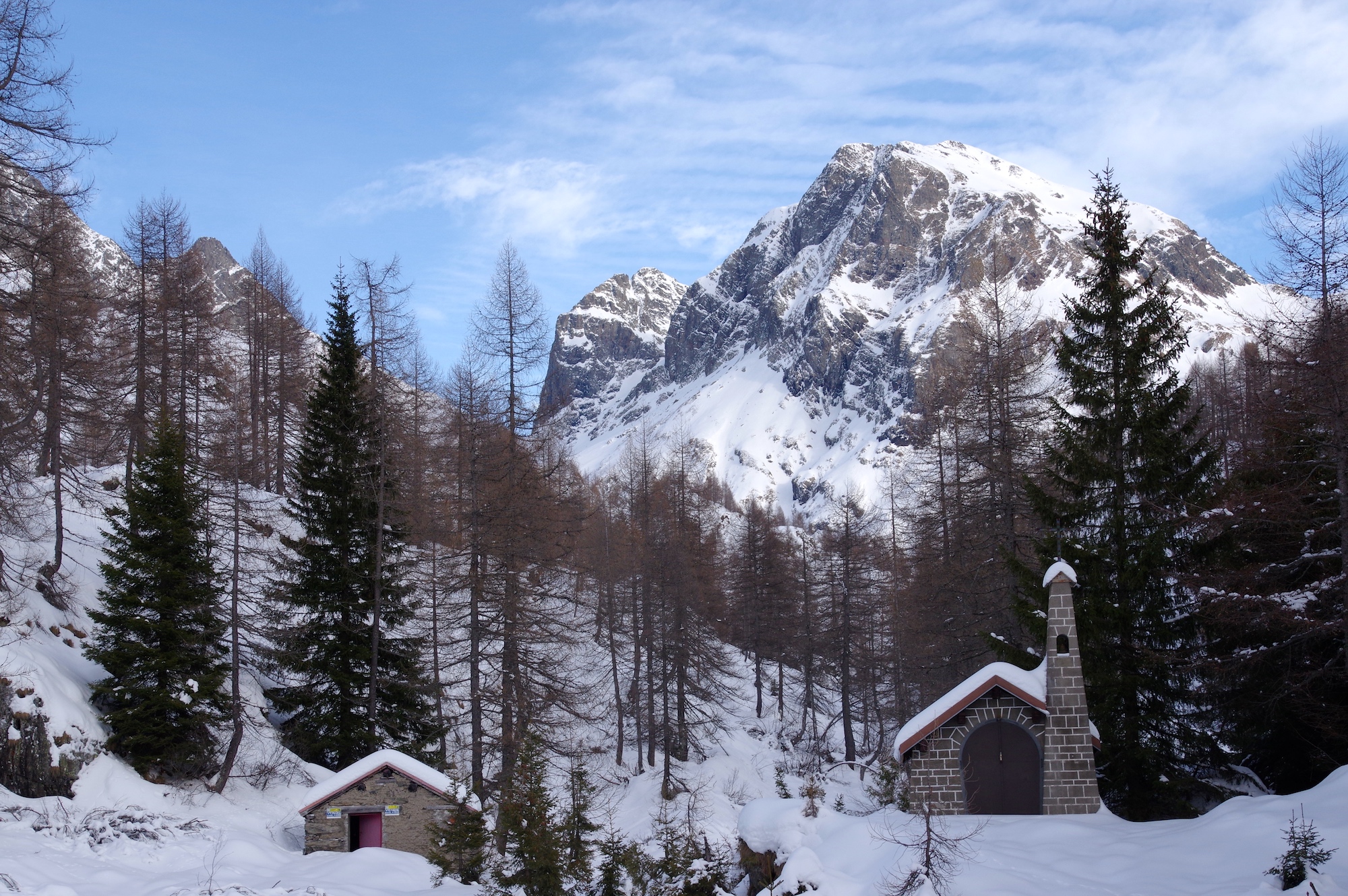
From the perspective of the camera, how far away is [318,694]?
2180 cm

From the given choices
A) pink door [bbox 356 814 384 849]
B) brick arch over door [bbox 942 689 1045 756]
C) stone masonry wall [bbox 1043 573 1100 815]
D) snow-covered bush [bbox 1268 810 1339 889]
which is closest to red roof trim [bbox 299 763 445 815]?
pink door [bbox 356 814 384 849]

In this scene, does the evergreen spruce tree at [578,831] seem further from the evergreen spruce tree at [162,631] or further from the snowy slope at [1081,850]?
the evergreen spruce tree at [162,631]

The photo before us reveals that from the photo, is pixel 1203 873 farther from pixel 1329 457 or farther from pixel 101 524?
pixel 101 524

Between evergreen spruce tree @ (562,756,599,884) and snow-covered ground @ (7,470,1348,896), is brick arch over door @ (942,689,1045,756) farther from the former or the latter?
evergreen spruce tree @ (562,756,599,884)

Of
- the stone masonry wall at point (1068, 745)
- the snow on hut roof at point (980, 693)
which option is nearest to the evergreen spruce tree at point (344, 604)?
the snow on hut roof at point (980, 693)

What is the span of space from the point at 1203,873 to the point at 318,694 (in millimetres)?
19982

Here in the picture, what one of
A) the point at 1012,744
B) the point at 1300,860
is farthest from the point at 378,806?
the point at 1300,860

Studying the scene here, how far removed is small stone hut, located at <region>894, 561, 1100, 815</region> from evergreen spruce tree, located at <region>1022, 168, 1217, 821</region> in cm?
181

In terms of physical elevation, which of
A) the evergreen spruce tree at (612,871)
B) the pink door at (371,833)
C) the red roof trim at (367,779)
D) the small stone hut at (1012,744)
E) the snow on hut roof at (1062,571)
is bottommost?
the pink door at (371,833)

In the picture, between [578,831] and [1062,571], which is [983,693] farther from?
[578,831]

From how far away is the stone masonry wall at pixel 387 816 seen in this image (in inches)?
724

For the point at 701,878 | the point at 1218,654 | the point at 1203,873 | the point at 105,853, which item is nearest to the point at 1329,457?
the point at 1218,654

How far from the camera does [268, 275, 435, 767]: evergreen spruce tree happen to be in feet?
71.0

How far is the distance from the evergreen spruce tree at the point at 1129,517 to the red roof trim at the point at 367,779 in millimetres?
14056
